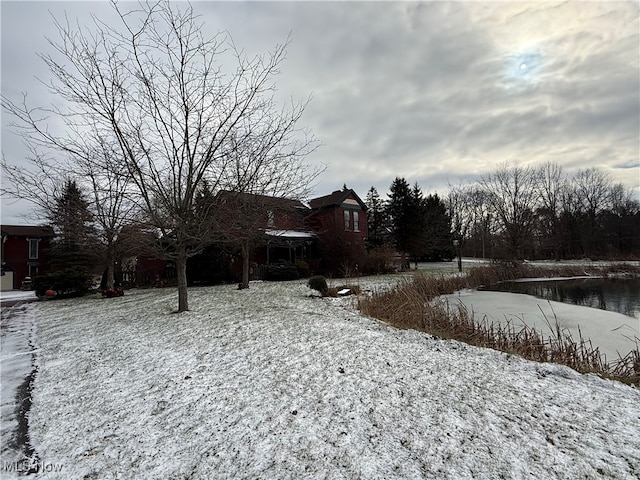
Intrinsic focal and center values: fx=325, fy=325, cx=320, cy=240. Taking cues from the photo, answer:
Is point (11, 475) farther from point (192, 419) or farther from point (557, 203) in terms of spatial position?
point (557, 203)

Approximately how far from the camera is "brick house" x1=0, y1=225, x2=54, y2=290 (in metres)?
25.0

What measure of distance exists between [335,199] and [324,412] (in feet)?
78.4

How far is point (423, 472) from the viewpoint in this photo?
2.37 m

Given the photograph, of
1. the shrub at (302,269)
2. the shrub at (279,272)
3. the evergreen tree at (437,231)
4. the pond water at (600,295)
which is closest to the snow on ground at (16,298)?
the shrub at (279,272)

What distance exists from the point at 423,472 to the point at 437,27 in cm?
894

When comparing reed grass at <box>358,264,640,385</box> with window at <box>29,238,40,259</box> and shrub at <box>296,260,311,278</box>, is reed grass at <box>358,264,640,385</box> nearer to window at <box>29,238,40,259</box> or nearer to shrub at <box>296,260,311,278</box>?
shrub at <box>296,260,311,278</box>

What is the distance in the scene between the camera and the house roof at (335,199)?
2611 centimetres

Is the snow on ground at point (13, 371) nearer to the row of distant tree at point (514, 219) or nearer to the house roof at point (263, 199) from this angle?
the house roof at point (263, 199)

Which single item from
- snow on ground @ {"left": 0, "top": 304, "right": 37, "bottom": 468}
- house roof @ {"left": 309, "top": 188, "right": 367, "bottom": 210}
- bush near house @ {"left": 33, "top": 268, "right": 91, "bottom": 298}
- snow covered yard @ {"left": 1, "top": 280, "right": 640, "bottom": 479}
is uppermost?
house roof @ {"left": 309, "top": 188, "right": 367, "bottom": 210}

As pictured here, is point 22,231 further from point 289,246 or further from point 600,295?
point 600,295

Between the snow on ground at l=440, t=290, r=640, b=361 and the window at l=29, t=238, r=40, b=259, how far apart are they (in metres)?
31.5

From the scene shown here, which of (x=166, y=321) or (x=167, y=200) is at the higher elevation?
(x=167, y=200)

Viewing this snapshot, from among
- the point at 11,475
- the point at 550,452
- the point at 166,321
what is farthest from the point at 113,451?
the point at 166,321

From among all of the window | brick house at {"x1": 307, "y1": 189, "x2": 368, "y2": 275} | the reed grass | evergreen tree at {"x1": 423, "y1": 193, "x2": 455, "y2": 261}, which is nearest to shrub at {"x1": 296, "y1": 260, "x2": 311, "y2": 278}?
brick house at {"x1": 307, "y1": 189, "x2": 368, "y2": 275}
